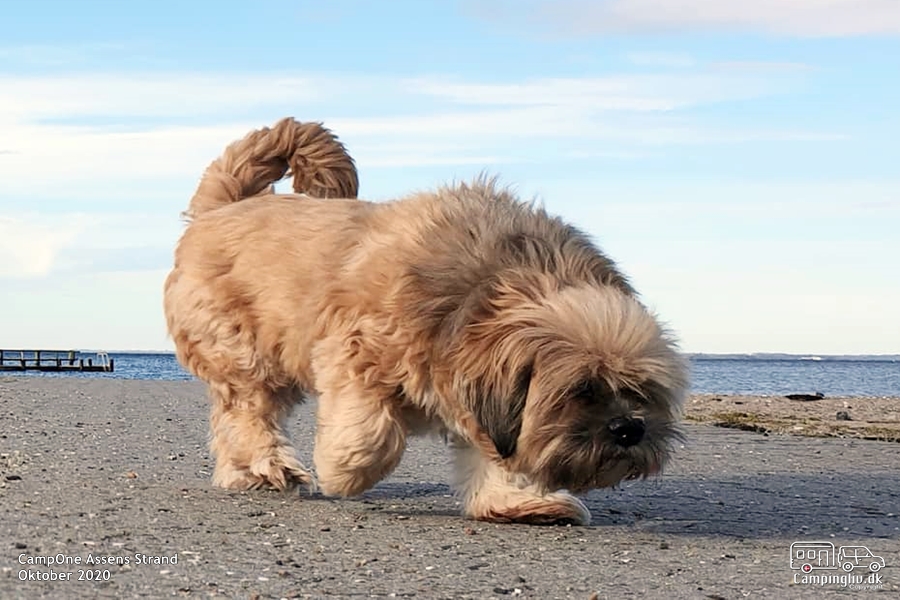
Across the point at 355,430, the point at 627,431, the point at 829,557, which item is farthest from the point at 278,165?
the point at 829,557

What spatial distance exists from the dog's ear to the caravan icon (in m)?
1.29

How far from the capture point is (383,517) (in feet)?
21.4

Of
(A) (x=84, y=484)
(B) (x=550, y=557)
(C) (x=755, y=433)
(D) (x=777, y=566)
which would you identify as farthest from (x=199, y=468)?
(C) (x=755, y=433)

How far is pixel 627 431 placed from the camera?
5.70 metres

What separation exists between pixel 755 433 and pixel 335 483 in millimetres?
7477

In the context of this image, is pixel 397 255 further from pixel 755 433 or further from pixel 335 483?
pixel 755 433

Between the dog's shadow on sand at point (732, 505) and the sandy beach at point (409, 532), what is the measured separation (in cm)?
2

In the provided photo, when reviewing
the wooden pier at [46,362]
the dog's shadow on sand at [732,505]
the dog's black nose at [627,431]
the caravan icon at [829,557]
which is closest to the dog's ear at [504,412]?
the dog's black nose at [627,431]

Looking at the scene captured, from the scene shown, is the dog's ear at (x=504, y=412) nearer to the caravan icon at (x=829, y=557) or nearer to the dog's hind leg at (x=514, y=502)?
the dog's hind leg at (x=514, y=502)

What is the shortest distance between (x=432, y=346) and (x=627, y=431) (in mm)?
967

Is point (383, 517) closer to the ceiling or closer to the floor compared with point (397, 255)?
closer to the floor

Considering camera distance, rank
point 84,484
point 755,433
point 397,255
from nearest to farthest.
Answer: point 397,255, point 84,484, point 755,433

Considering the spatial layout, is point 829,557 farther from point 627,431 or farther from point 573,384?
point 573,384

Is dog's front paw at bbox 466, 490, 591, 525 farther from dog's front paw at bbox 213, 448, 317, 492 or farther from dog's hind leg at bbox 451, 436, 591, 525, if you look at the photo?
dog's front paw at bbox 213, 448, 317, 492
